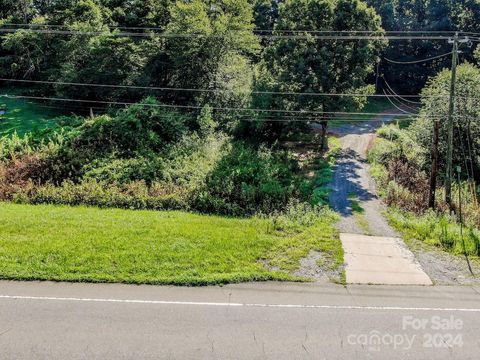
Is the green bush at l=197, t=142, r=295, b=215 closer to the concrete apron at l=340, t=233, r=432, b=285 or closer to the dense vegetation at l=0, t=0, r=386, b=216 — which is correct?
the dense vegetation at l=0, t=0, r=386, b=216

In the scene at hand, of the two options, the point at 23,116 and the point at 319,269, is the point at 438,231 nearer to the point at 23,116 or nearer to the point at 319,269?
the point at 319,269

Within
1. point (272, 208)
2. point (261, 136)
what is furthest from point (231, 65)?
A: point (272, 208)

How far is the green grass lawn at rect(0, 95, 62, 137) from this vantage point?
35.8m

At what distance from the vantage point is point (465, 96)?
2700 cm

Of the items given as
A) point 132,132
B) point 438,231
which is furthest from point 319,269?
point 132,132

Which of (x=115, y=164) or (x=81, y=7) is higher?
(x=81, y=7)

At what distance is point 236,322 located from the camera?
1019 cm

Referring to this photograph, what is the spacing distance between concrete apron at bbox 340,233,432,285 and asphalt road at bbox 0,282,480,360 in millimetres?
805

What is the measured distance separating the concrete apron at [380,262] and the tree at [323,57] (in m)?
12.6

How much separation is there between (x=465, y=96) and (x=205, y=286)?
23.3 meters

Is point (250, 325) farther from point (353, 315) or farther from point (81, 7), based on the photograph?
point (81, 7)

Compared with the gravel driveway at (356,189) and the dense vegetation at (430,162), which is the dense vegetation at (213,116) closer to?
the dense vegetation at (430,162)

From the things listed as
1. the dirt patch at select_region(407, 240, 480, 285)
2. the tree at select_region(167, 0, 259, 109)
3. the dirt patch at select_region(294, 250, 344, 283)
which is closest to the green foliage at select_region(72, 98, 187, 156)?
the tree at select_region(167, 0, 259, 109)

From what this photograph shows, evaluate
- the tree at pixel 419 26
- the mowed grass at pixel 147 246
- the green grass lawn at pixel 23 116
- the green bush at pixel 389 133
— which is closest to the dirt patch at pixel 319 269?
the mowed grass at pixel 147 246
